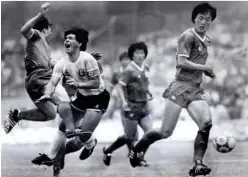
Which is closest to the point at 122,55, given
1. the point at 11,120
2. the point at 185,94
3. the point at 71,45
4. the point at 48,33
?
the point at 48,33

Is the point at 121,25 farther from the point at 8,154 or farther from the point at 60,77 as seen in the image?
the point at 8,154

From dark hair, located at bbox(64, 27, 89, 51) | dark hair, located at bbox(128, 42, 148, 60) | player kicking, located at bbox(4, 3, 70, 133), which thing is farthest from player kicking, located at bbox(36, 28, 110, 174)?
dark hair, located at bbox(128, 42, 148, 60)

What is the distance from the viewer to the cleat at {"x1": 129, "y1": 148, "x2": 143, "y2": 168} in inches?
238

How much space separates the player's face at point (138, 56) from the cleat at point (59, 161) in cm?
145

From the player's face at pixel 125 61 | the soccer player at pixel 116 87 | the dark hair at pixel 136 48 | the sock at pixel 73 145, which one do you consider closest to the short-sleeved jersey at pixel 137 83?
the dark hair at pixel 136 48

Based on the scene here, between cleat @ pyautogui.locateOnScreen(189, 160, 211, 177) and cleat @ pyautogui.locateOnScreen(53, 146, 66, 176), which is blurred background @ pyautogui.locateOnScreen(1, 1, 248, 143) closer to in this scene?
cleat @ pyautogui.locateOnScreen(53, 146, 66, 176)

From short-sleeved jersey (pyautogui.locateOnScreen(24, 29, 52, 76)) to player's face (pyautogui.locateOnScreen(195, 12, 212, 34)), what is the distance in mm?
1751

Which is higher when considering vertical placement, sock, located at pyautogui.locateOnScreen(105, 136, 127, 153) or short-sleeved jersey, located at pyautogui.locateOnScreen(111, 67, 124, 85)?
short-sleeved jersey, located at pyautogui.locateOnScreen(111, 67, 124, 85)

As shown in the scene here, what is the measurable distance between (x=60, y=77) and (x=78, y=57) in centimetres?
31

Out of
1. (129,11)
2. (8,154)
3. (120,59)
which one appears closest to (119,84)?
(120,59)

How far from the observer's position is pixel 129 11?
7223 mm

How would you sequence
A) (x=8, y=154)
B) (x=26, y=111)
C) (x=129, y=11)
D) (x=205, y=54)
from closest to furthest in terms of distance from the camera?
1. (x=205, y=54)
2. (x=26, y=111)
3. (x=8, y=154)
4. (x=129, y=11)

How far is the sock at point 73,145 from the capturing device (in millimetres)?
5969

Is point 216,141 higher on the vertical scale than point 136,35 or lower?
lower
